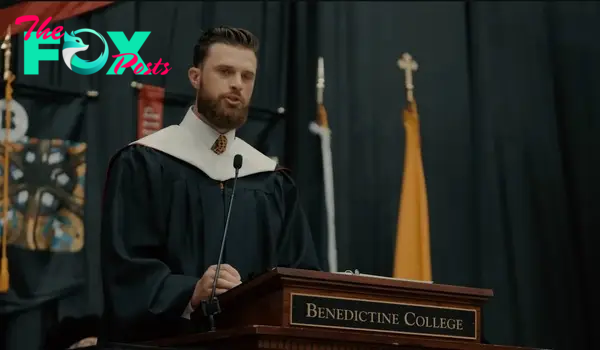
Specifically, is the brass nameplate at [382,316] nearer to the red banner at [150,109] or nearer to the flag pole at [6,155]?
the flag pole at [6,155]

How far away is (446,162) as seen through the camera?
4.93 metres

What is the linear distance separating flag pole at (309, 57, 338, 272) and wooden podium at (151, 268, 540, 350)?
190cm

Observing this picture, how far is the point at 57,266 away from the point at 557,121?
9.84 feet

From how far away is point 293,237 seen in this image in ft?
10.6

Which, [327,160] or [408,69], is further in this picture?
[408,69]

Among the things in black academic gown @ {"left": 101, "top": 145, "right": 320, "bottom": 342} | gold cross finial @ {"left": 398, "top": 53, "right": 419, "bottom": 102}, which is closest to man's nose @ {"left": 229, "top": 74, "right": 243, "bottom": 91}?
black academic gown @ {"left": 101, "top": 145, "right": 320, "bottom": 342}

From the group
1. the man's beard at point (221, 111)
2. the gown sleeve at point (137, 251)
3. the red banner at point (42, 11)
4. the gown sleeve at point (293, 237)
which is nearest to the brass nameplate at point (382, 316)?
the gown sleeve at point (137, 251)

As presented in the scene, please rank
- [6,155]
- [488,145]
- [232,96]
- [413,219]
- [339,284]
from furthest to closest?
[488,145] < [413,219] < [6,155] < [232,96] < [339,284]

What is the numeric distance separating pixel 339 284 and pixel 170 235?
2.81 feet

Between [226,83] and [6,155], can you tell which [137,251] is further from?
[6,155]

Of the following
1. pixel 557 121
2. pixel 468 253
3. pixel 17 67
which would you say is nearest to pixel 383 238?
pixel 468 253

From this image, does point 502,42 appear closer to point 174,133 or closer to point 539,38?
point 539,38

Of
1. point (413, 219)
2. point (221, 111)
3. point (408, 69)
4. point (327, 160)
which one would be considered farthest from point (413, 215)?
point (221, 111)

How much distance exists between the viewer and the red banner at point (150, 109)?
13.6ft
